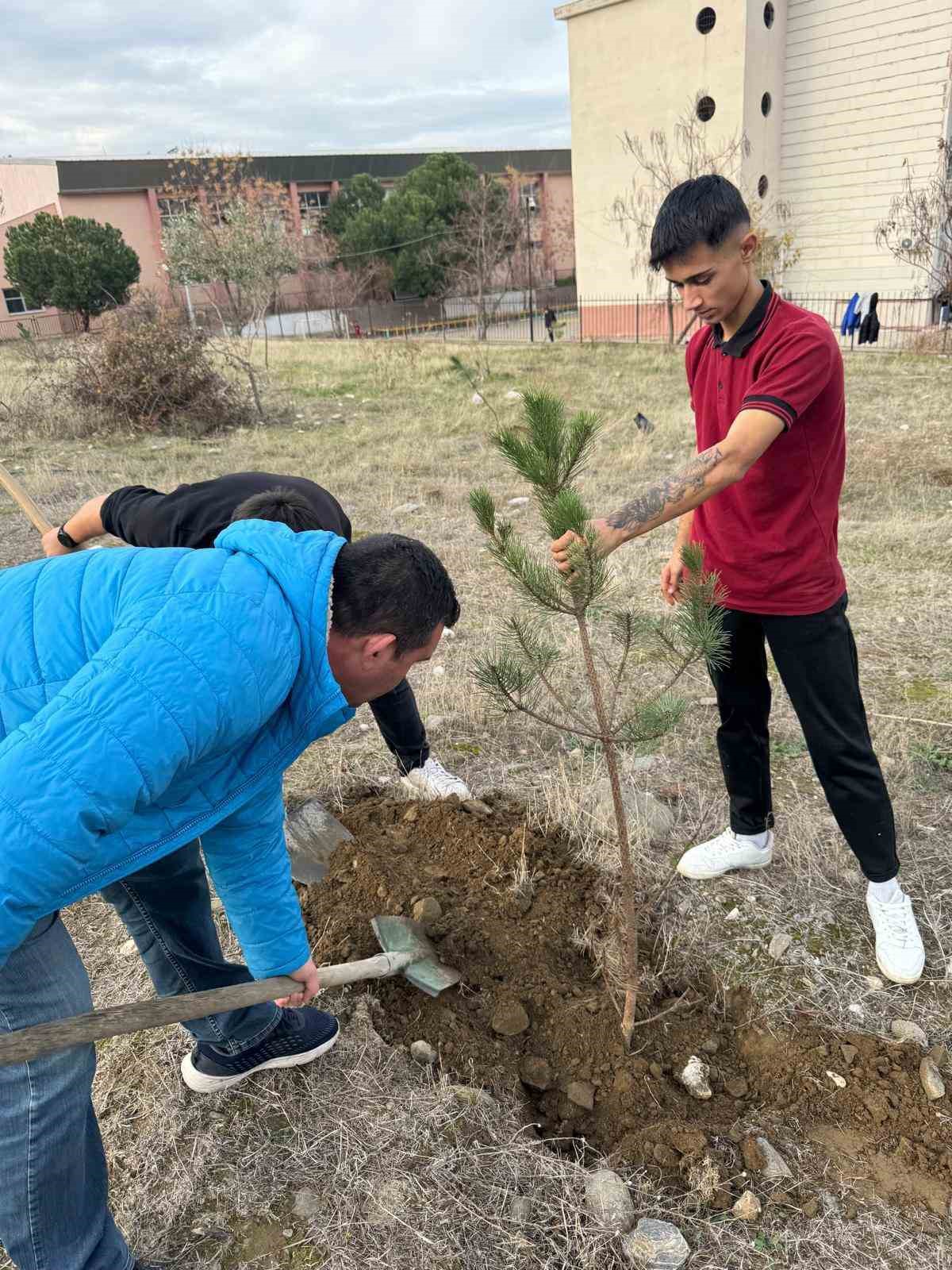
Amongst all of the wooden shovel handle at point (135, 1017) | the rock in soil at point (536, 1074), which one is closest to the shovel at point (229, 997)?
the wooden shovel handle at point (135, 1017)

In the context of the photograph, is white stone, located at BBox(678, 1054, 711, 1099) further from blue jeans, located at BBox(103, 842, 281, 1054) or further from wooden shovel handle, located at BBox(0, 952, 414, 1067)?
blue jeans, located at BBox(103, 842, 281, 1054)

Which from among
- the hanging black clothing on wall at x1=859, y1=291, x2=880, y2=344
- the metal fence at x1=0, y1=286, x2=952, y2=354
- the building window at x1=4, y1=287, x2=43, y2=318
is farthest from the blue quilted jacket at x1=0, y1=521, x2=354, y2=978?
the building window at x1=4, y1=287, x2=43, y2=318

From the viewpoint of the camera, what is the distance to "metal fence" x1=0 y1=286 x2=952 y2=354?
16.2 meters

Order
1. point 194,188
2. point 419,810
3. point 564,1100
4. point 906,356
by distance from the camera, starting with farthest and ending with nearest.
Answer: point 194,188 → point 906,356 → point 419,810 → point 564,1100

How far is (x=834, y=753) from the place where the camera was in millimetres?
2078

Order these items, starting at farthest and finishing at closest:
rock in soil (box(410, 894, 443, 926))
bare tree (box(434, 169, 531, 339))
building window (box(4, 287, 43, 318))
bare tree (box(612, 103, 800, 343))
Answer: building window (box(4, 287, 43, 318)), bare tree (box(434, 169, 531, 339)), bare tree (box(612, 103, 800, 343)), rock in soil (box(410, 894, 443, 926))

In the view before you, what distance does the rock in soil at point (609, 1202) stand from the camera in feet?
5.56

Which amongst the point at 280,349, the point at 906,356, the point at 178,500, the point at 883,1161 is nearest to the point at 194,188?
the point at 280,349

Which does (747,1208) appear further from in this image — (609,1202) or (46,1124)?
(46,1124)

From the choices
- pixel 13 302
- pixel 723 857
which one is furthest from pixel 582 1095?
pixel 13 302

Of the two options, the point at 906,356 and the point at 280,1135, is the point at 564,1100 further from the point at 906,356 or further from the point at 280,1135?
the point at 906,356

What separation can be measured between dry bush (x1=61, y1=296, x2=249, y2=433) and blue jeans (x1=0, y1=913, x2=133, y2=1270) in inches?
355

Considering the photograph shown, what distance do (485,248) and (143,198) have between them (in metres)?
15.6

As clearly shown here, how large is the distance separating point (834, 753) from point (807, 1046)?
71 cm
